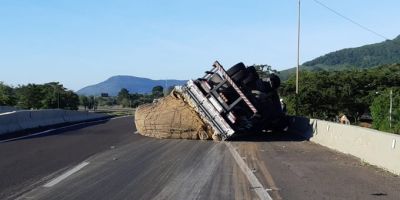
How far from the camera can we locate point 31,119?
30.4m

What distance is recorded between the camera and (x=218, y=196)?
31.8 feet

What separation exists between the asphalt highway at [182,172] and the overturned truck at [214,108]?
2205 mm

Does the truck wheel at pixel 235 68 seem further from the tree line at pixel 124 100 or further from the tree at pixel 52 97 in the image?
the tree line at pixel 124 100

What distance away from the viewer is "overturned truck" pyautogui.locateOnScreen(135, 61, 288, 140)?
74.3 feet

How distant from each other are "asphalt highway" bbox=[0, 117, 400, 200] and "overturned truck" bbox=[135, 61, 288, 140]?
7.23ft

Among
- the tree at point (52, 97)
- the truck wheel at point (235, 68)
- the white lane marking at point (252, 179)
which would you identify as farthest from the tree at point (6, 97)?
the white lane marking at point (252, 179)

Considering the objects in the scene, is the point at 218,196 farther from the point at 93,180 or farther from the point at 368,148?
the point at 368,148

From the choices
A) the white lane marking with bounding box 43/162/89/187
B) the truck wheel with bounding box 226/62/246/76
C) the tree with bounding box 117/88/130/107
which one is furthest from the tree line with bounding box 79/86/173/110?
the white lane marking with bounding box 43/162/89/187

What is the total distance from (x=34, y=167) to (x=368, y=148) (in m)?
8.54

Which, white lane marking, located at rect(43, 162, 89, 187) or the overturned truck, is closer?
white lane marking, located at rect(43, 162, 89, 187)

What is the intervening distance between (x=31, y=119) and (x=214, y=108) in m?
12.1

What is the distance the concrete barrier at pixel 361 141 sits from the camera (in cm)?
1366

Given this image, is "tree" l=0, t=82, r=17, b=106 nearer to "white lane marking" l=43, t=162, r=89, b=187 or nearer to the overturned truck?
the overturned truck

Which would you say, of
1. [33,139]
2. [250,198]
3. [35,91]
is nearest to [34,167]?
[250,198]
